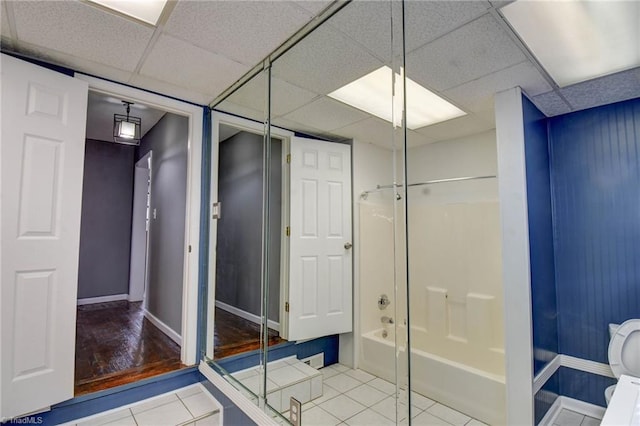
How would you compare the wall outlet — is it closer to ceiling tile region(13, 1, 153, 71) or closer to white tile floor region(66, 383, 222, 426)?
white tile floor region(66, 383, 222, 426)

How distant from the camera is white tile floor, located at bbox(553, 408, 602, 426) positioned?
76.6 inches

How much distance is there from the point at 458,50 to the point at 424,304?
75.6 inches

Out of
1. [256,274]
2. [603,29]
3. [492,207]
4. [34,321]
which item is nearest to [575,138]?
[492,207]

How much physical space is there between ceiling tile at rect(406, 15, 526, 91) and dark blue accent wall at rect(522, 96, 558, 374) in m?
0.40

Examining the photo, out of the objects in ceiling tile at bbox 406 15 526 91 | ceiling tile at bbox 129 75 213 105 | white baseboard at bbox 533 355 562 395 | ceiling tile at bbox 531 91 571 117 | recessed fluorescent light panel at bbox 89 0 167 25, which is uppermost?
recessed fluorescent light panel at bbox 89 0 167 25

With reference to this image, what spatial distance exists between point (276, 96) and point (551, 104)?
186 centimetres

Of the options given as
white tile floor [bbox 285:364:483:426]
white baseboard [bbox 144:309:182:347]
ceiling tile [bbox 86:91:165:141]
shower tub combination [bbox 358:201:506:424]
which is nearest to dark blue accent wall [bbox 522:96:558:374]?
shower tub combination [bbox 358:201:506:424]

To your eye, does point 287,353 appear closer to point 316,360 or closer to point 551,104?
point 316,360

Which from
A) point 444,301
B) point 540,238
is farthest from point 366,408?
point 540,238

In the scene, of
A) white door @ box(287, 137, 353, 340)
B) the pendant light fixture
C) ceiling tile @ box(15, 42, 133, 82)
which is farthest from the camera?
the pendant light fixture

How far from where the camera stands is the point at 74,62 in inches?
73.4

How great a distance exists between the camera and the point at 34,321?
1.72 metres

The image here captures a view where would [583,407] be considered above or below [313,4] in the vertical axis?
below
